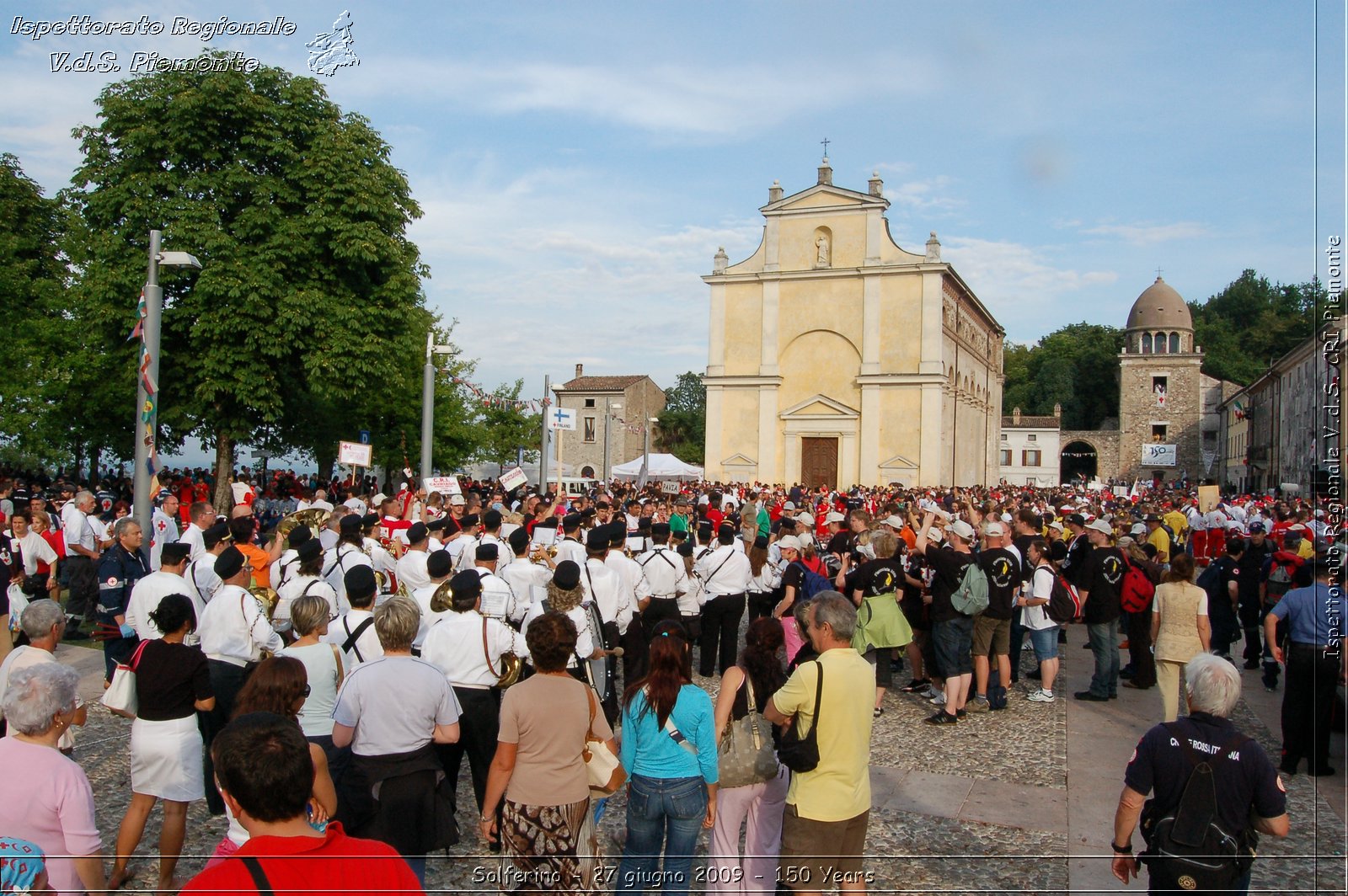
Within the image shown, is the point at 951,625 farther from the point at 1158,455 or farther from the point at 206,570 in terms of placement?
the point at 1158,455

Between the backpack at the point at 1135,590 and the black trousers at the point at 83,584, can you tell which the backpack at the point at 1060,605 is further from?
the black trousers at the point at 83,584

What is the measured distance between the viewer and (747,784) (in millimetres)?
4566

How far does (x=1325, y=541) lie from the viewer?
8758 mm

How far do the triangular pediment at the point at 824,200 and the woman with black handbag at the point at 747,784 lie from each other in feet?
130

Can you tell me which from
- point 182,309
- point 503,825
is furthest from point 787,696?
point 182,309

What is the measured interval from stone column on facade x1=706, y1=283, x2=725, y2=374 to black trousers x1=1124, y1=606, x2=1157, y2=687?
33.9 meters

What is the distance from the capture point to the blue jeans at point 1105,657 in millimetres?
9898

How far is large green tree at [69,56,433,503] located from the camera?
21.6 metres

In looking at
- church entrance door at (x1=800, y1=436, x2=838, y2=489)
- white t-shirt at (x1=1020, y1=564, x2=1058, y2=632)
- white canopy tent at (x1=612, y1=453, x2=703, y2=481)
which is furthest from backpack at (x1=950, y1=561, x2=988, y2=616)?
church entrance door at (x1=800, y1=436, x2=838, y2=489)

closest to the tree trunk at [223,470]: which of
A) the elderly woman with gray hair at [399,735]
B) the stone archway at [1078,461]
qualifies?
the elderly woman with gray hair at [399,735]

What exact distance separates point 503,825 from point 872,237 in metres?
40.4

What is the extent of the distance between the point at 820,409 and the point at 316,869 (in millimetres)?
41031

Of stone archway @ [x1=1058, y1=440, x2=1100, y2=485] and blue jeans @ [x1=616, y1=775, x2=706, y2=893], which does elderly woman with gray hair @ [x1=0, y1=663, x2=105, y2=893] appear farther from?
stone archway @ [x1=1058, y1=440, x2=1100, y2=485]

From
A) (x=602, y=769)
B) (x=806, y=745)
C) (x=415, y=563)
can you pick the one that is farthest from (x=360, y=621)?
(x=806, y=745)
